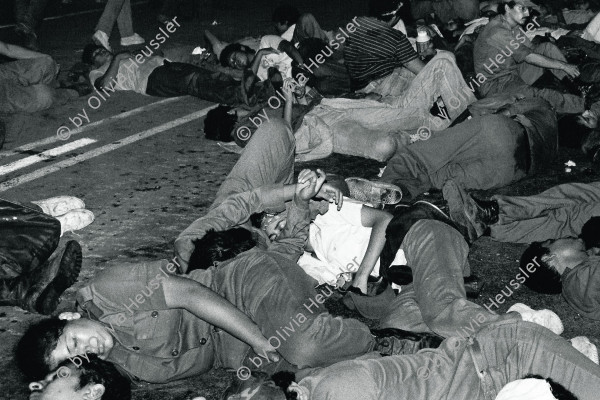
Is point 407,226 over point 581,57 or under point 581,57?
over

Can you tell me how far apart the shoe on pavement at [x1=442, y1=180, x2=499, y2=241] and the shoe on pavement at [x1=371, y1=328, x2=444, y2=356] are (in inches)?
39.6

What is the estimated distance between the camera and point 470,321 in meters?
3.31

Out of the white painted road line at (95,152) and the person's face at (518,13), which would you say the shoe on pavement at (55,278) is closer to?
the white painted road line at (95,152)

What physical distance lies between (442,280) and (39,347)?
1.78m

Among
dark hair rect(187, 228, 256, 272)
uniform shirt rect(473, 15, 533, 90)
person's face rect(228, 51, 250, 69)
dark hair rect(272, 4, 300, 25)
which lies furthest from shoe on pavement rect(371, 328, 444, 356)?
dark hair rect(272, 4, 300, 25)

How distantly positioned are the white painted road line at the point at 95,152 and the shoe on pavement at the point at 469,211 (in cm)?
296

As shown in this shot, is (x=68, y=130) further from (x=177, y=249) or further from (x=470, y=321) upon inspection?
(x=470, y=321)

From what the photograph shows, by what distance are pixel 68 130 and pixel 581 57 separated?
4776 mm

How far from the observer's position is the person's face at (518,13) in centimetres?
666

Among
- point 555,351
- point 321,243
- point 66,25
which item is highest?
point 555,351

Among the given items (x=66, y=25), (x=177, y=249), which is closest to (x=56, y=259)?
(x=177, y=249)

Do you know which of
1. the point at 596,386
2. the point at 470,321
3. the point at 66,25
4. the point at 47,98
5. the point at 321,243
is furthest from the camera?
the point at 66,25

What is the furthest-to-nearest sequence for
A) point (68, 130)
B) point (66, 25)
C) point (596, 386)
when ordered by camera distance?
point (66, 25), point (68, 130), point (596, 386)

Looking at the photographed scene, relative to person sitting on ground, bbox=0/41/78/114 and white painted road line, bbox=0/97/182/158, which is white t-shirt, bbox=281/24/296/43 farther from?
person sitting on ground, bbox=0/41/78/114
